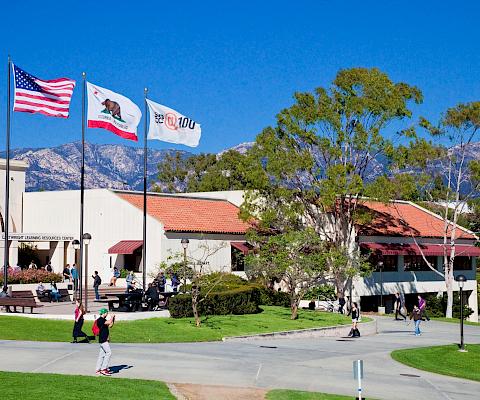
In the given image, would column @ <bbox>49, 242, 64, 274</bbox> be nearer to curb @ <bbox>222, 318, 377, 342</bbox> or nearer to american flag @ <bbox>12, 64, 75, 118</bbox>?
american flag @ <bbox>12, 64, 75, 118</bbox>

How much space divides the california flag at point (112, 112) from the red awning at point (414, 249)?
2458 cm

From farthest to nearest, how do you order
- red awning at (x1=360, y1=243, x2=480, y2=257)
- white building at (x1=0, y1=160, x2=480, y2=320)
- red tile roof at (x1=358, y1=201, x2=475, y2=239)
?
red tile roof at (x1=358, y1=201, x2=475, y2=239) < red awning at (x1=360, y1=243, x2=480, y2=257) < white building at (x1=0, y1=160, x2=480, y2=320)

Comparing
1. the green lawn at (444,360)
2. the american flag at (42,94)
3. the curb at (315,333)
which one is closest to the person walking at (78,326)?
the curb at (315,333)

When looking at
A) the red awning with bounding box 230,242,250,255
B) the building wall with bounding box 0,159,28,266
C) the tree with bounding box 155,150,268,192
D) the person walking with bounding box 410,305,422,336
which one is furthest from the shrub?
the tree with bounding box 155,150,268,192

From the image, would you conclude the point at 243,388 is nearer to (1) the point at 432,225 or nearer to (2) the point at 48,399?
(2) the point at 48,399

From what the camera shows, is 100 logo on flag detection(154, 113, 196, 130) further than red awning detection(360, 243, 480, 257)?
No

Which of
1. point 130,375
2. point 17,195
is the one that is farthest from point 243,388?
point 17,195

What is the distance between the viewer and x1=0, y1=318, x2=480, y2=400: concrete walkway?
22141 mm

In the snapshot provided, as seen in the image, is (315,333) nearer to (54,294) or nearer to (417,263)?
(54,294)

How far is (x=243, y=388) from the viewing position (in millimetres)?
21109

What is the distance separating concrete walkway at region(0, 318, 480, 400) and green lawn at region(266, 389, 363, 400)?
2.73 feet

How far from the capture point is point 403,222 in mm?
63312

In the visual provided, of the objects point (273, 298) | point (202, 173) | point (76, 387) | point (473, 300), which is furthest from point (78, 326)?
point (202, 173)

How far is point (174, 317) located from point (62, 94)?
1057 cm
